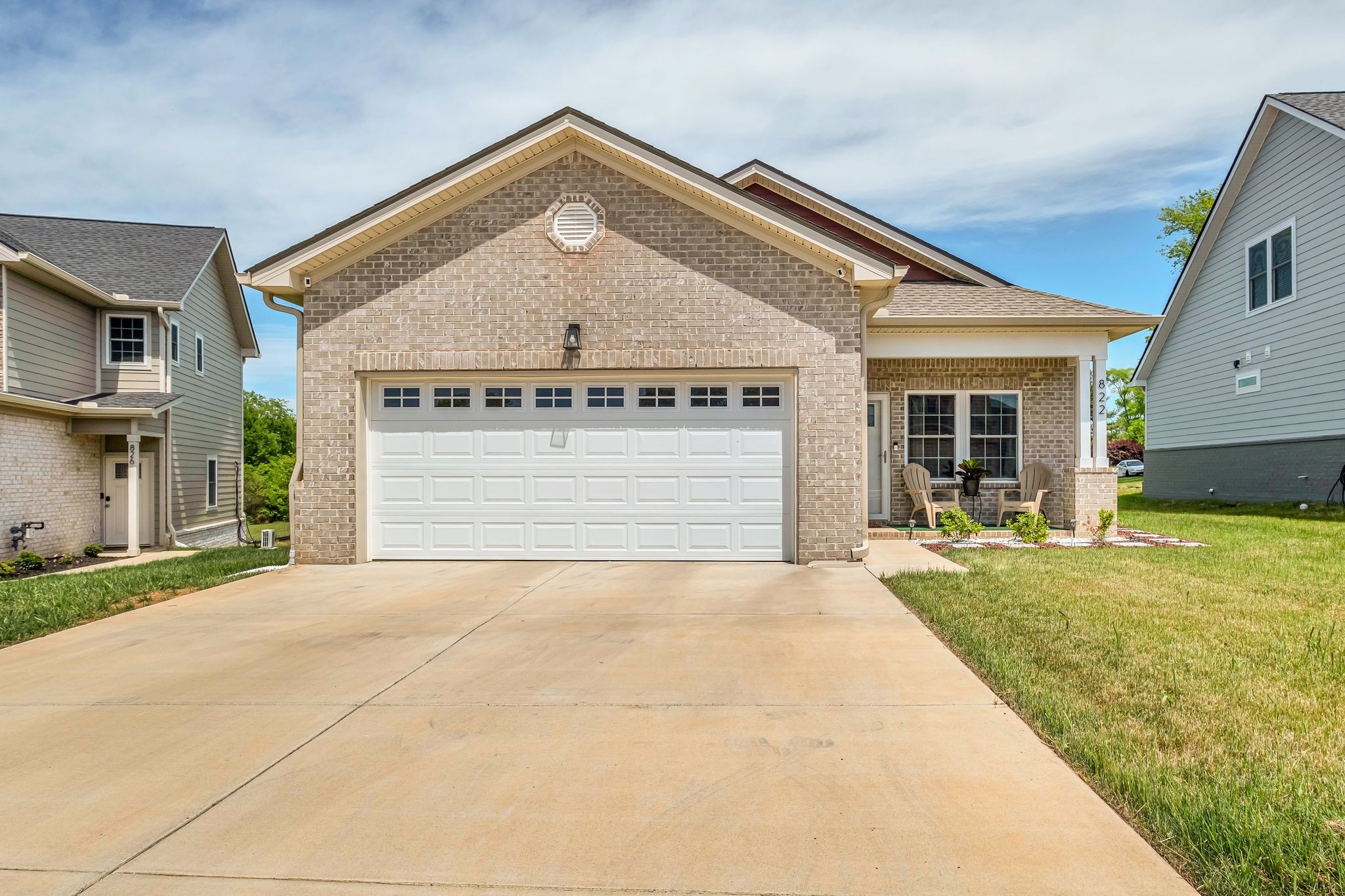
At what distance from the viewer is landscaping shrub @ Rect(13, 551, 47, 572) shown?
13.0 meters

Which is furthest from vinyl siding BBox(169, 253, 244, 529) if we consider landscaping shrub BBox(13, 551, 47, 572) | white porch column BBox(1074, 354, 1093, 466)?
white porch column BBox(1074, 354, 1093, 466)

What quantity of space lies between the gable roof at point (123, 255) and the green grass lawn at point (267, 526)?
20.3 feet

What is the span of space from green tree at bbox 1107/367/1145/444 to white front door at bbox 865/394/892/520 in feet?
133

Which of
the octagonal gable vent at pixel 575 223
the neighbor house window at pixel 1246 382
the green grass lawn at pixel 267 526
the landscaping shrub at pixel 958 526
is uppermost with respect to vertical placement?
the octagonal gable vent at pixel 575 223

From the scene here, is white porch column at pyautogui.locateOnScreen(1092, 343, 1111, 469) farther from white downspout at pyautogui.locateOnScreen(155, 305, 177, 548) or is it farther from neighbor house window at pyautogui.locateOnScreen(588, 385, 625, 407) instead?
white downspout at pyautogui.locateOnScreen(155, 305, 177, 548)

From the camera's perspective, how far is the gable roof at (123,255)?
16812 mm

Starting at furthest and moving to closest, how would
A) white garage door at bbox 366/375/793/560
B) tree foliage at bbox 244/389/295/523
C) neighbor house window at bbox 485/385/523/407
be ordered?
tree foliage at bbox 244/389/295/523, neighbor house window at bbox 485/385/523/407, white garage door at bbox 366/375/793/560

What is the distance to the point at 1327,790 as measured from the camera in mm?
3303

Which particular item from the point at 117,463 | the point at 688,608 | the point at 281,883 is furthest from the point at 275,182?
the point at 281,883

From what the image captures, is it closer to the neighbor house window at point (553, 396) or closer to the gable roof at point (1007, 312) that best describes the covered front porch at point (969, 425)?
the gable roof at point (1007, 312)

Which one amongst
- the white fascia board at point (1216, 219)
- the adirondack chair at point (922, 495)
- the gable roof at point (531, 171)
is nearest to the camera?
the gable roof at point (531, 171)

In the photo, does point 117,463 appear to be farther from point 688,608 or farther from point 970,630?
point 970,630

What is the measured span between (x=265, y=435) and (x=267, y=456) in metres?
1.01

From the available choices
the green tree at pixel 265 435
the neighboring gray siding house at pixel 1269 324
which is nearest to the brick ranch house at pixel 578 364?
the neighboring gray siding house at pixel 1269 324
